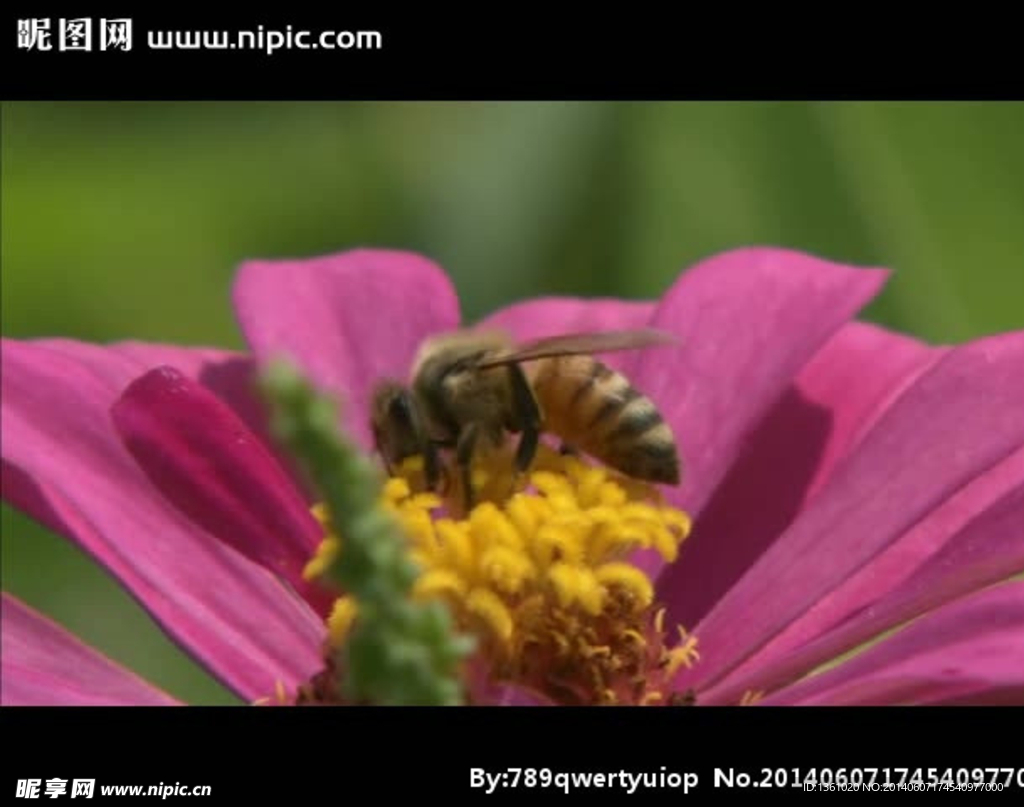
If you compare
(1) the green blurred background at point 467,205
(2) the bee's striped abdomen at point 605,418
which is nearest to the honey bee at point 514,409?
(2) the bee's striped abdomen at point 605,418

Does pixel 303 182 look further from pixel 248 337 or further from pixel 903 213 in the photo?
pixel 248 337

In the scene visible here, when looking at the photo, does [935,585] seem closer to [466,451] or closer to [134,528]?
[466,451]

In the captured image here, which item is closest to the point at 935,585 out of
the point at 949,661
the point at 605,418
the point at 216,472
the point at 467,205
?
the point at 949,661

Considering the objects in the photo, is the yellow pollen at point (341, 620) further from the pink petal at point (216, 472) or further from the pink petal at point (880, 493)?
the pink petal at point (880, 493)

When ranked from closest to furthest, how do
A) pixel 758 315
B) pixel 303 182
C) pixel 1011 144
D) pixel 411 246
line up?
1. pixel 758 315
2. pixel 1011 144
3. pixel 411 246
4. pixel 303 182
